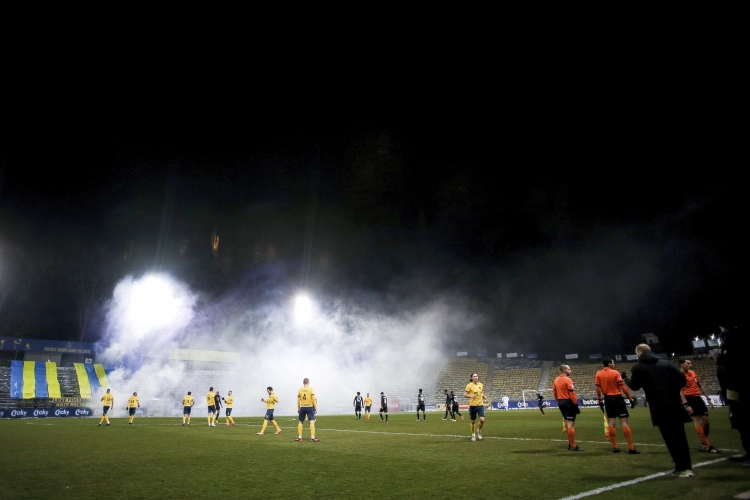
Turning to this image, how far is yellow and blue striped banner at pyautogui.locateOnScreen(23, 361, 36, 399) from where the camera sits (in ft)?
106

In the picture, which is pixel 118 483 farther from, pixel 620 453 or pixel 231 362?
pixel 231 362

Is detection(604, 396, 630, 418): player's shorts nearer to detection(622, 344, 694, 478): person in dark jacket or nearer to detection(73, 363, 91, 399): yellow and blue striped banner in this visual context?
detection(622, 344, 694, 478): person in dark jacket

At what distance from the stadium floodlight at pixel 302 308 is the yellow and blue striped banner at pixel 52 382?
21.5m

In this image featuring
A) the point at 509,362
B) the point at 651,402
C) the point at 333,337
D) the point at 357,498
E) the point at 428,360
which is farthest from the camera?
the point at 509,362

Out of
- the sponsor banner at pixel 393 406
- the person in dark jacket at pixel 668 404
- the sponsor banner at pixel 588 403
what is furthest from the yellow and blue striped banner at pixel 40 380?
the sponsor banner at pixel 588 403

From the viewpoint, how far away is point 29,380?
33.6 metres

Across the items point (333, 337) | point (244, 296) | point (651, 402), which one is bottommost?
point (651, 402)

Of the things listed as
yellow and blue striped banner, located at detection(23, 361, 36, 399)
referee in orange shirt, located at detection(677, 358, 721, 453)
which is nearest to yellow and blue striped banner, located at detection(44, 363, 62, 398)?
yellow and blue striped banner, located at detection(23, 361, 36, 399)

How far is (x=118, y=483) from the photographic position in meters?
6.34

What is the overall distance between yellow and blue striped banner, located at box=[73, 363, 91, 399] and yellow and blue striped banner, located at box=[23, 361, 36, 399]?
332cm

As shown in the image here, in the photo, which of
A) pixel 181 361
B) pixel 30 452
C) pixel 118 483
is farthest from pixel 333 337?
pixel 118 483

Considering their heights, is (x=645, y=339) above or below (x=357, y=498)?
above

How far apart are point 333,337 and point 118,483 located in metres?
41.0

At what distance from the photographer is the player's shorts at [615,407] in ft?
29.7
